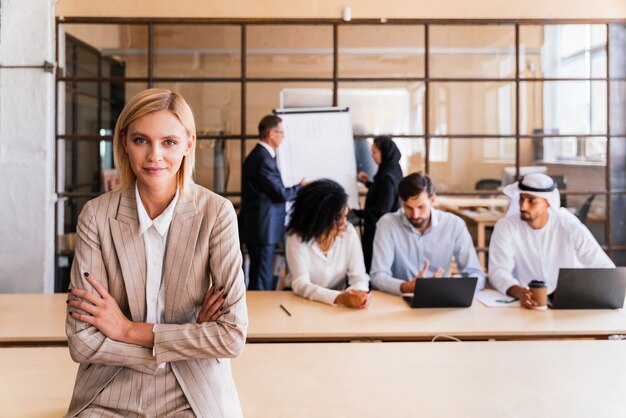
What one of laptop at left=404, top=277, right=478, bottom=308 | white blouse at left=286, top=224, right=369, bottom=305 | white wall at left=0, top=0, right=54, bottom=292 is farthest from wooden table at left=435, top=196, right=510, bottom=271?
white wall at left=0, top=0, right=54, bottom=292

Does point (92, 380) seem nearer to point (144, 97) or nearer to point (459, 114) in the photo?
point (144, 97)

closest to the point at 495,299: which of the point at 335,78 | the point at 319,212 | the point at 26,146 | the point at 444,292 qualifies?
the point at 444,292

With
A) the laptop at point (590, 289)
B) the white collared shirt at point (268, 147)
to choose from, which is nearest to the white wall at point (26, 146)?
the white collared shirt at point (268, 147)

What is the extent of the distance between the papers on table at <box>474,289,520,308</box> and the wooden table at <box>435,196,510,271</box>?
5.92 feet

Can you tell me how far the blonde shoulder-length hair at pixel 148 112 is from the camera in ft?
4.75

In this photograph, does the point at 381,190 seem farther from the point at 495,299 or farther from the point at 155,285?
the point at 155,285

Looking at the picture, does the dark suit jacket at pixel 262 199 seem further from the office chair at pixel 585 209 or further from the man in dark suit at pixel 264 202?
the office chair at pixel 585 209

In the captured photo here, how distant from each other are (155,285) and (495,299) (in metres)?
2.04

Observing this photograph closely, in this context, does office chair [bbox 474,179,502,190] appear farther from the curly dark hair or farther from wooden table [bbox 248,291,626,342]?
wooden table [bbox 248,291,626,342]

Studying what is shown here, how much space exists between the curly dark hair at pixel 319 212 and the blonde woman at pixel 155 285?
5.89 feet

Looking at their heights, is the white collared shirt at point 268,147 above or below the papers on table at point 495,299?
Answer: above

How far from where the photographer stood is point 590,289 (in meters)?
2.83

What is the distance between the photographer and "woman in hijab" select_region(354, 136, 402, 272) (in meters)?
4.54

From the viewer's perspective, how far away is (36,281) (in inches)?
186
